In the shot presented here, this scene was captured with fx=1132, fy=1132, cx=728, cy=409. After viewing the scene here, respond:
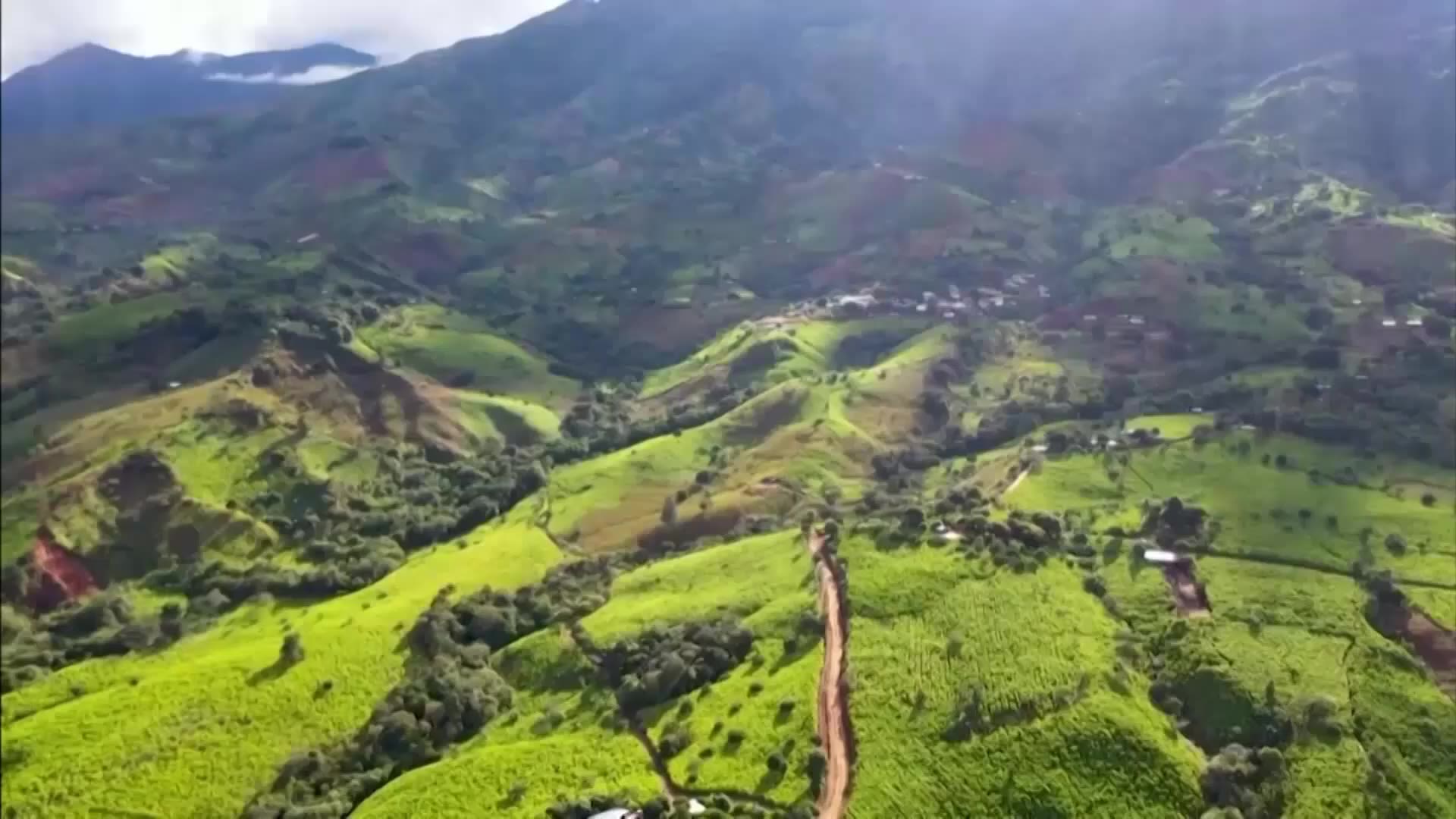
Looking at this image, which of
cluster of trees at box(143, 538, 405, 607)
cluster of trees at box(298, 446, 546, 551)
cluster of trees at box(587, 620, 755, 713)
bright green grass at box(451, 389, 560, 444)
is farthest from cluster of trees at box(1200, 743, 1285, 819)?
bright green grass at box(451, 389, 560, 444)

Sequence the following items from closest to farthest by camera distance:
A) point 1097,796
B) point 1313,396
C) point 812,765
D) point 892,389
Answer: point 1097,796, point 812,765, point 1313,396, point 892,389

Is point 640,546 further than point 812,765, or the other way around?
point 640,546

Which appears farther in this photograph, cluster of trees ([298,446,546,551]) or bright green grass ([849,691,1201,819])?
cluster of trees ([298,446,546,551])

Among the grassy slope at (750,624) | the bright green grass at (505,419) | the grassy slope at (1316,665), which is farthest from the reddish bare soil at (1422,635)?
the bright green grass at (505,419)

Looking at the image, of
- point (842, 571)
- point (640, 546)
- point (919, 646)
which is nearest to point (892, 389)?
point (640, 546)

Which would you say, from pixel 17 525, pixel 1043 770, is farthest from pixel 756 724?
pixel 17 525

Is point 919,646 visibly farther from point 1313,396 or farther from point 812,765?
point 1313,396

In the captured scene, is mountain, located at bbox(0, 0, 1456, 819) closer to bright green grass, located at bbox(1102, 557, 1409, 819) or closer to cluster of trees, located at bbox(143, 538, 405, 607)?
bright green grass, located at bbox(1102, 557, 1409, 819)
